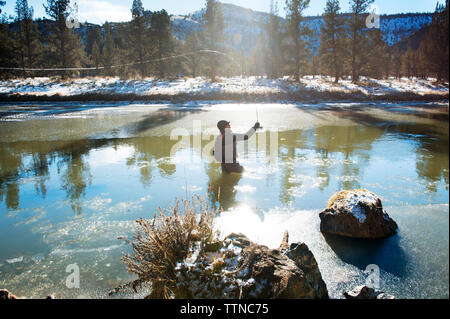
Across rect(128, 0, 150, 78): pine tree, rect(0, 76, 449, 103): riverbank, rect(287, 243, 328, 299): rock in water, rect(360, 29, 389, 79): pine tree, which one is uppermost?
rect(128, 0, 150, 78): pine tree

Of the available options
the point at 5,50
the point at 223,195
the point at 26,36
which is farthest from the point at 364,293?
the point at 26,36

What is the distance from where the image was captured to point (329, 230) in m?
4.68

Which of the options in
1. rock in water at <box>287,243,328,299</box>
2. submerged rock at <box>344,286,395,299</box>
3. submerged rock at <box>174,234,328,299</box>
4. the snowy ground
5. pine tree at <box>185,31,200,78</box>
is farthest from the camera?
pine tree at <box>185,31,200,78</box>

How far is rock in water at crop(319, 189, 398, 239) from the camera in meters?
4.43

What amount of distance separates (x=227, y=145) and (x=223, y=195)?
153cm

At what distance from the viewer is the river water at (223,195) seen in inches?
148

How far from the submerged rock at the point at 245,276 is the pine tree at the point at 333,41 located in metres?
42.6

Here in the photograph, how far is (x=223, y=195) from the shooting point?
6426 mm

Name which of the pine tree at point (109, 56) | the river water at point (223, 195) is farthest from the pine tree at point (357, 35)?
the pine tree at point (109, 56)

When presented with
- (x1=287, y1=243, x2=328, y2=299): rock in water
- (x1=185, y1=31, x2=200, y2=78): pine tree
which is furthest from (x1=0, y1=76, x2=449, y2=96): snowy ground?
(x1=287, y1=243, x2=328, y2=299): rock in water

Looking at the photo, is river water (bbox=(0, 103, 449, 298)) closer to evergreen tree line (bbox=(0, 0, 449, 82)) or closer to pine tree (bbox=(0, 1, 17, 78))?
evergreen tree line (bbox=(0, 0, 449, 82))

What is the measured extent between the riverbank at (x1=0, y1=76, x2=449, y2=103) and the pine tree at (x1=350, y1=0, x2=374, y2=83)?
5342mm

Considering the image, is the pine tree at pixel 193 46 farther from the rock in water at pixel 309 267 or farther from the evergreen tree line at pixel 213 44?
the rock in water at pixel 309 267

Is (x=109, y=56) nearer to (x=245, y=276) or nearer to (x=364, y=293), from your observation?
(x=245, y=276)
